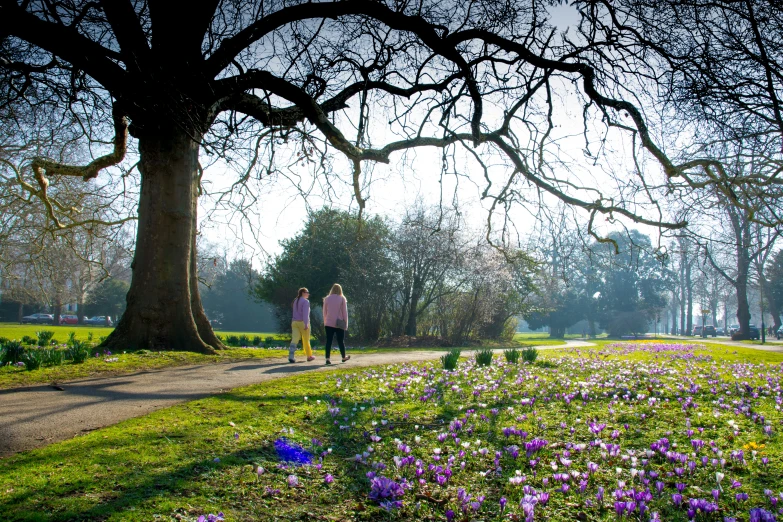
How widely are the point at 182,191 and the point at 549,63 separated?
24.9 ft

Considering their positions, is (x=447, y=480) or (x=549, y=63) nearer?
(x=447, y=480)

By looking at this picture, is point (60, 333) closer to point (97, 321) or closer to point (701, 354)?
point (701, 354)

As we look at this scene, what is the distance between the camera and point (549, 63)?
6.94 meters

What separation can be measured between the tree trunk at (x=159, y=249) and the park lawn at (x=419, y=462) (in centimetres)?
498

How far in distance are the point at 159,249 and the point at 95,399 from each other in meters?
5.07

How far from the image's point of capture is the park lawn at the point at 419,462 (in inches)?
108

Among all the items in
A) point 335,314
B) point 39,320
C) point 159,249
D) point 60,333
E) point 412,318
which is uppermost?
point 159,249

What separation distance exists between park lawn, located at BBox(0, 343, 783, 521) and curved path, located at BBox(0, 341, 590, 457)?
0.40 metres

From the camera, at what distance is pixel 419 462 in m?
3.35

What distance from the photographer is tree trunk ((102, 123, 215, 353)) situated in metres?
10.0

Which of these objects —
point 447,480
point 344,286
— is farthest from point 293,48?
point 344,286

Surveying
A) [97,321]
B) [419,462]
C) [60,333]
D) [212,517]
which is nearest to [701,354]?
[419,462]

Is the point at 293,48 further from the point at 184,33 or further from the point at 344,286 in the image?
the point at 344,286

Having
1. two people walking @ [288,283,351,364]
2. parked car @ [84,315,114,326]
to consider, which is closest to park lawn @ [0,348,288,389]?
two people walking @ [288,283,351,364]
